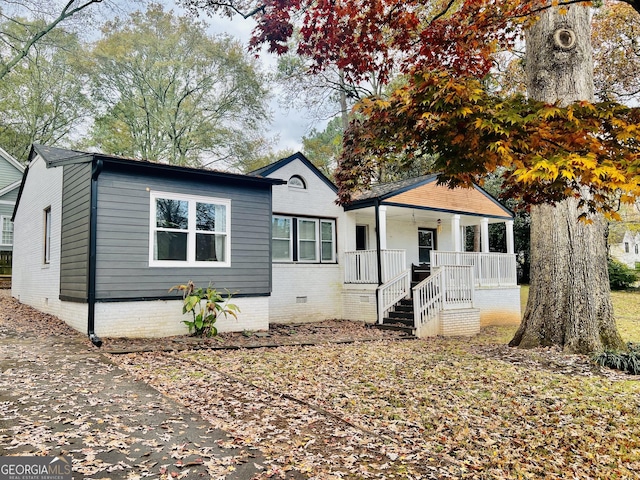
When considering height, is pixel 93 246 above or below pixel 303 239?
below

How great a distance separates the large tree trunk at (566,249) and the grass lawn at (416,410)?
27.2 inches

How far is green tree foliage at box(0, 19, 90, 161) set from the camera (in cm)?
2675

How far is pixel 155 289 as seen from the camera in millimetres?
9742

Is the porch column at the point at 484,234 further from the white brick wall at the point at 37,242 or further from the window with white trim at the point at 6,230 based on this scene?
the window with white trim at the point at 6,230

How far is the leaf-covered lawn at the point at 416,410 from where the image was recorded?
388cm

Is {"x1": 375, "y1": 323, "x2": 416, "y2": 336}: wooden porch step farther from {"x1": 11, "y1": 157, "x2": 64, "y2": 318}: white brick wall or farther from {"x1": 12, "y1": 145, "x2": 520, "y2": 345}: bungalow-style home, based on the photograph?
{"x1": 11, "y1": 157, "x2": 64, "y2": 318}: white brick wall

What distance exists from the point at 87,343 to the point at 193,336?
2134 mm

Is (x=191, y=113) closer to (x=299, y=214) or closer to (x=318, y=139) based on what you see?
(x=318, y=139)

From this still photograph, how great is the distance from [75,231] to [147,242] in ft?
5.53

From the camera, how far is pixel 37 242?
13109 mm

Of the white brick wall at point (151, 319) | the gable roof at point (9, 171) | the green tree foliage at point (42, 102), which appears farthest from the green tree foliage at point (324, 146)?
the white brick wall at point (151, 319)

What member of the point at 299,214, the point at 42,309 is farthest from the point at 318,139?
the point at 42,309

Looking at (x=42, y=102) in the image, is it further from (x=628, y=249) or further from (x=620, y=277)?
(x=628, y=249)

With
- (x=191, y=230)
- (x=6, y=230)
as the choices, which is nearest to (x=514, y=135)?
(x=191, y=230)
